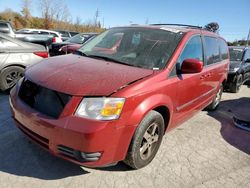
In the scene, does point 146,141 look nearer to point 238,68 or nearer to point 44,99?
point 44,99

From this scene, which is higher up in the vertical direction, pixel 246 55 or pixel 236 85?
pixel 246 55

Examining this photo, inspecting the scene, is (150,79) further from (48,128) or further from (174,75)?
(48,128)

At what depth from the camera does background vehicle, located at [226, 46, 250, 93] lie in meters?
8.21

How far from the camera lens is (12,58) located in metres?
5.60

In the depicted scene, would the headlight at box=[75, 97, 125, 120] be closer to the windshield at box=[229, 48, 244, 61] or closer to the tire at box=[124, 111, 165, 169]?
the tire at box=[124, 111, 165, 169]

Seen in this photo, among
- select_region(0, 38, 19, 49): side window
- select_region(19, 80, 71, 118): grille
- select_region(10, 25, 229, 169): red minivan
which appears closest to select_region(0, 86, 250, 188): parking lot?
select_region(10, 25, 229, 169): red minivan

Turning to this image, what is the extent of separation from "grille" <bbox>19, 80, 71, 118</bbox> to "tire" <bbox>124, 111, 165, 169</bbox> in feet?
2.84

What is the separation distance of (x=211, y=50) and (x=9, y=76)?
14.2 ft

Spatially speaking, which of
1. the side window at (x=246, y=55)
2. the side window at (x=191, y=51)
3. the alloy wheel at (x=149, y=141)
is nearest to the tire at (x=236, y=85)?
the side window at (x=246, y=55)

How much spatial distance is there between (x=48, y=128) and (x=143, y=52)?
1694mm

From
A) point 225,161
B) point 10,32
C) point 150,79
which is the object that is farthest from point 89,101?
point 10,32

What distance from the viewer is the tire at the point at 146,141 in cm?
284

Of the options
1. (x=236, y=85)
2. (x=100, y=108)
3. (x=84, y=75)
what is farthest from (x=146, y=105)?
(x=236, y=85)

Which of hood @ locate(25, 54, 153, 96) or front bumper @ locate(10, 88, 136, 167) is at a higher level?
hood @ locate(25, 54, 153, 96)
